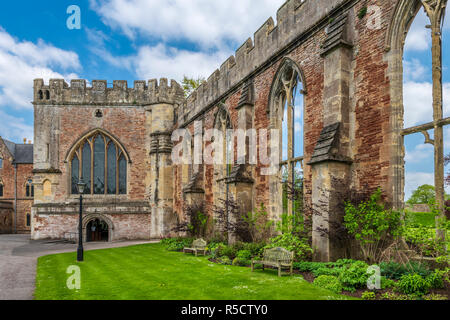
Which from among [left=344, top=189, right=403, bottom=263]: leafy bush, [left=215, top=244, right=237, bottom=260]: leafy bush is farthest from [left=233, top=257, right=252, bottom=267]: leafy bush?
[left=344, top=189, right=403, bottom=263]: leafy bush

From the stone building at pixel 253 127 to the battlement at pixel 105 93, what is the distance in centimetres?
7

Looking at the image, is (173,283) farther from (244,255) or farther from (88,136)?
(88,136)

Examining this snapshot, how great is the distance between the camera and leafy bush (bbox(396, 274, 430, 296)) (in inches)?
241

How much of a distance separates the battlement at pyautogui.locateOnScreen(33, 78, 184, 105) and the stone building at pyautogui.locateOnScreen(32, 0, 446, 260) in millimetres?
70

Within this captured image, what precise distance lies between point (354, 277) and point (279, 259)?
7.84ft

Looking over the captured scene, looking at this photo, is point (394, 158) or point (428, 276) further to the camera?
point (394, 158)

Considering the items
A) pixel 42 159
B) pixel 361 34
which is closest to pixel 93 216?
pixel 42 159

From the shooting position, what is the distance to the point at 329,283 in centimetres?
724

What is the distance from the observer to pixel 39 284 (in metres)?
9.15

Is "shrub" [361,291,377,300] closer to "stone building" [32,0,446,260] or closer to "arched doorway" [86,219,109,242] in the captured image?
"stone building" [32,0,446,260]

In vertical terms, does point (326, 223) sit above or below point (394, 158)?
below

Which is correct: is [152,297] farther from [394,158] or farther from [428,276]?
[394,158]

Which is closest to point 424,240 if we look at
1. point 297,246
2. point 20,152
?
point 297,246
